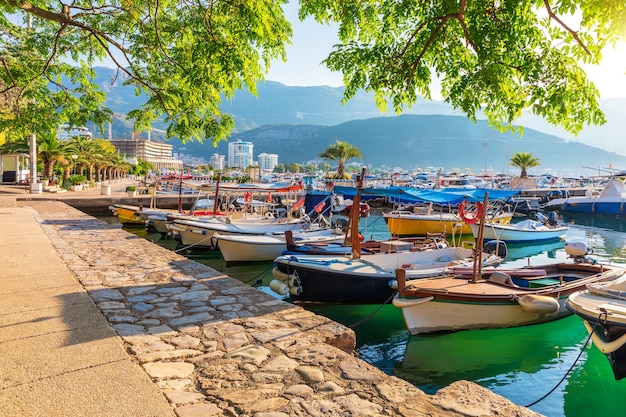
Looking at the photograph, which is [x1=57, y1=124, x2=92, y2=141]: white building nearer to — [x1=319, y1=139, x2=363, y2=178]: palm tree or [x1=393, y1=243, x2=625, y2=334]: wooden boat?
[x1=393, y1=243, x2=625, y2=334]: wooden boat

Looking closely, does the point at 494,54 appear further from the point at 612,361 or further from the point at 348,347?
the point at 612,361

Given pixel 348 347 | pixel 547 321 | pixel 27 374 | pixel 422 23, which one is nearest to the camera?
pixel 27 374

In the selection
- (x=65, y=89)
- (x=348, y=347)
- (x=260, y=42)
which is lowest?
(x=348, y=347)

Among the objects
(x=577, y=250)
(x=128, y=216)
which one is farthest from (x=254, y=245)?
(x=128, y=216)

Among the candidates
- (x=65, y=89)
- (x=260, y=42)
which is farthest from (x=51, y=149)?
(x=260, y=42)

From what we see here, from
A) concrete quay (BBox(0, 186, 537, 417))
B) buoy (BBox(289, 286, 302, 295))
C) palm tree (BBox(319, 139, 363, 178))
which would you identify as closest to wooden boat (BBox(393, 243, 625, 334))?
buoy (BBox(289, 286, 302, 295))

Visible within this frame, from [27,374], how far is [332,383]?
8.22 ft

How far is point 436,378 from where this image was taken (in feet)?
25.2

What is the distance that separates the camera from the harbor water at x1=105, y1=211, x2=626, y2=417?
7.03 meters

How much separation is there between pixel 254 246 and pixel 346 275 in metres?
6.56

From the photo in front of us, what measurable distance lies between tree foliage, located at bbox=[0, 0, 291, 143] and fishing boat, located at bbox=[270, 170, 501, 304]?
15.9ft

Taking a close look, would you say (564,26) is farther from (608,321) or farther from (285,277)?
(285,277)

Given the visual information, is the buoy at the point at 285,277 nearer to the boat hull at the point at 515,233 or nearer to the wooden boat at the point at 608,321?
the wooden boat at the point at 608,321

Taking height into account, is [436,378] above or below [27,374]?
below
